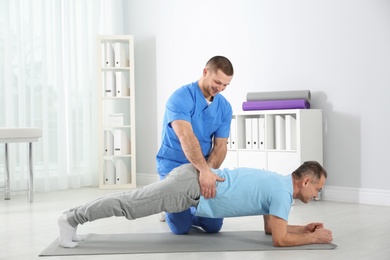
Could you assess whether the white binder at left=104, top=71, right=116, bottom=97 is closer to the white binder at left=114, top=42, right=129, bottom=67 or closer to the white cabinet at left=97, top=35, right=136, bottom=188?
the white cabinet at left=97, top=35, right=136, bottom=188

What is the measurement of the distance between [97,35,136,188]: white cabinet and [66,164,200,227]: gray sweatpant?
282 centimetres

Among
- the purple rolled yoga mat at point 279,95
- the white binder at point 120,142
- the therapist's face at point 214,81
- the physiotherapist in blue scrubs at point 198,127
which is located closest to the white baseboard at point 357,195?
the purple rolled yoga mat at point 279,95

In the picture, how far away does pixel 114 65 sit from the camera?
5.53m

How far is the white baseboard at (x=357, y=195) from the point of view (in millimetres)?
4086

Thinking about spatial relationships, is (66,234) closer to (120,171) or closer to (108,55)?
(120,171)

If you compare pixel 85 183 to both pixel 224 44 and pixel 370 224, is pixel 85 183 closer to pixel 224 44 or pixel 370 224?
pixel 224 44

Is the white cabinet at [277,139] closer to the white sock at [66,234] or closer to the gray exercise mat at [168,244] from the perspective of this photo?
the gray exercise mat at [168,244]

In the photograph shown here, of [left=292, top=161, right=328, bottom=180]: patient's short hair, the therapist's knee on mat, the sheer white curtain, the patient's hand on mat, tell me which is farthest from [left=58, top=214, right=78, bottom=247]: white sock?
the sheer white curtain

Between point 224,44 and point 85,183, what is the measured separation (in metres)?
1.93

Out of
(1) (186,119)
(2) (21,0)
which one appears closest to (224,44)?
(2) (21,0)

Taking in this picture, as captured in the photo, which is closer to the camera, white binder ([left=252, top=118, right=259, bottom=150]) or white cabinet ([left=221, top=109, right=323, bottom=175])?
white cabinet ([left=221, top=109, right=323, bottom=175])

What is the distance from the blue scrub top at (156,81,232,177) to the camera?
2.94 metres

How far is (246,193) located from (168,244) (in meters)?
0.47

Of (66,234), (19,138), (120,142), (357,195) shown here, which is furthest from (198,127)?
(120,142)
